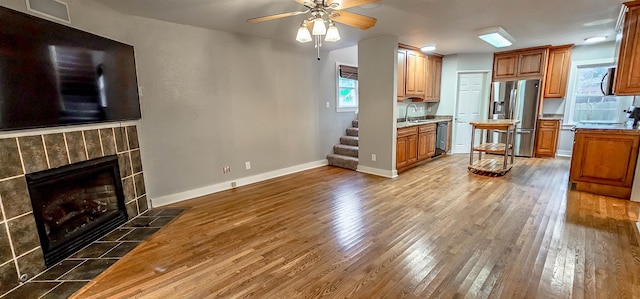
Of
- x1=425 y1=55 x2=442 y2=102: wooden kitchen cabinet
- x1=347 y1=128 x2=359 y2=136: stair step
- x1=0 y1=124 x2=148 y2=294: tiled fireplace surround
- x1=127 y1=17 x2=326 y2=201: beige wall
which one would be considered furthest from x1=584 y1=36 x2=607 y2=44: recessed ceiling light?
x1=0 y1=124 x2=148 y2=294: tiled fireplace surround

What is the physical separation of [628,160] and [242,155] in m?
5.26

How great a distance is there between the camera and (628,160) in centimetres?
343

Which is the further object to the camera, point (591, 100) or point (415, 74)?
point (591, 100)

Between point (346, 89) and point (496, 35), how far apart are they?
9.50ft

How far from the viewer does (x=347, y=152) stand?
18.5 ft

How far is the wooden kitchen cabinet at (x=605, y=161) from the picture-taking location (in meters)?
3.41

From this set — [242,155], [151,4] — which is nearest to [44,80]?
[151,4]

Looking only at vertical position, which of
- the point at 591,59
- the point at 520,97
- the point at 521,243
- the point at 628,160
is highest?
the point at 591,59

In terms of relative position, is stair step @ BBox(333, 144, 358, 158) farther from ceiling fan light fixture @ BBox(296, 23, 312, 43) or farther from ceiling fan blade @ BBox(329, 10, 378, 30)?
ceiling fan light fixture @ BBox(296, 23, 312, 43)

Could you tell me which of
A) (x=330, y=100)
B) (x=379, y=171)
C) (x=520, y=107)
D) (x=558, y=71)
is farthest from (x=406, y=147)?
(x=558, y=71)

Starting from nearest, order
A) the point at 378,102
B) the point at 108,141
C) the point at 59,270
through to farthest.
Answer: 1. the point at 59,270
2. the point at 108,141
3. the point at 378,102

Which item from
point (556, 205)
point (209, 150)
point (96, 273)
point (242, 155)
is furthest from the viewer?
point (242, 155)

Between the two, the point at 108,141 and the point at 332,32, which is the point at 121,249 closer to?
the point at 108,141

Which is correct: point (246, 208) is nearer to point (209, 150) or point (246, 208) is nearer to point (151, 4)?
point (209, 150)
